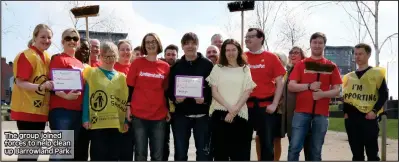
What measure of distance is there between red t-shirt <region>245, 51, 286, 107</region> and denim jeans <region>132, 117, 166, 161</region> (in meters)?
1.29

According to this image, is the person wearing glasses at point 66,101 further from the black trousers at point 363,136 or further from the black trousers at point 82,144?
the black trousers at point 363,136

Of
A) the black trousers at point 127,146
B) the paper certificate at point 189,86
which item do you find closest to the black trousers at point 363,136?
the paper certificate at point 189,86

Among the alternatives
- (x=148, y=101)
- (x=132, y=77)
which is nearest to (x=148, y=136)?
(x=148, y=101)

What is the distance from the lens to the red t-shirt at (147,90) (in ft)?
19.3

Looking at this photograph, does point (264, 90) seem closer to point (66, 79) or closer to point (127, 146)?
point (127, 146)

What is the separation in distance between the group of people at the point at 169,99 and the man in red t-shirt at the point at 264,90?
0.01 m

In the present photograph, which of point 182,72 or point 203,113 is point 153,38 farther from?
point 203,113

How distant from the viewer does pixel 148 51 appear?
5.99 meters

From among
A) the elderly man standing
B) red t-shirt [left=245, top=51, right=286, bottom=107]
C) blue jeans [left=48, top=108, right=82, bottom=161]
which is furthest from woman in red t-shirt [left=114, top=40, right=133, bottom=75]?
red t-shirt [left=245, top=51, right=286, bottom=107]

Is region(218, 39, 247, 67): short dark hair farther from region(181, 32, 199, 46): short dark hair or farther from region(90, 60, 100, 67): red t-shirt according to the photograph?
region(90, 60, 100, 67): red t-shirt

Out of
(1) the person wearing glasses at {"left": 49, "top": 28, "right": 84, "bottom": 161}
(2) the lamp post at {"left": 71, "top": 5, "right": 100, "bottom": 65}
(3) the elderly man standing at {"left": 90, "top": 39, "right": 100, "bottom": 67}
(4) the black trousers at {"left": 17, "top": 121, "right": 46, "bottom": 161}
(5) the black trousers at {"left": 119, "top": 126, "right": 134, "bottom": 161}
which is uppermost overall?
(2) the lamp post at {"left": 71, "top": 5, "right": 100, "bottom": 65}

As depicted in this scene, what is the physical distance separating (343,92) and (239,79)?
2240 mm

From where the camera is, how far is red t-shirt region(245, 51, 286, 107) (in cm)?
612

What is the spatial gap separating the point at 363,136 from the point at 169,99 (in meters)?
3.01
